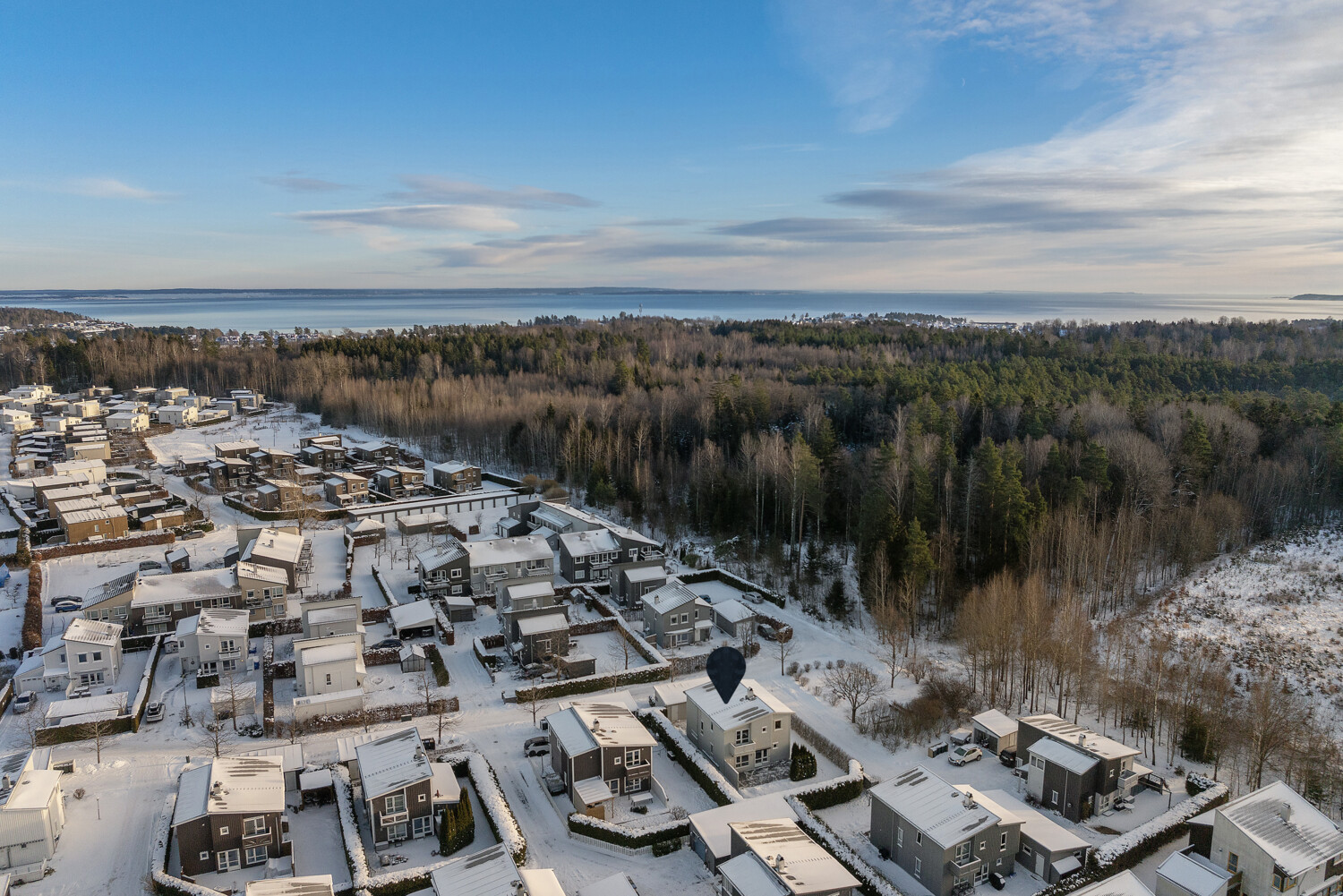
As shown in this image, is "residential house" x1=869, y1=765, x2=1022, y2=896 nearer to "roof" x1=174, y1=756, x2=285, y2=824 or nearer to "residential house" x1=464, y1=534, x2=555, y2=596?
"roof" x1=174, y1=756, x2=285, y2=824

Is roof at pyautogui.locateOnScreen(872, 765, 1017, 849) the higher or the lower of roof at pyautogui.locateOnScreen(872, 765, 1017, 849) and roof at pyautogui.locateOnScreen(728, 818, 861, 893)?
the higher

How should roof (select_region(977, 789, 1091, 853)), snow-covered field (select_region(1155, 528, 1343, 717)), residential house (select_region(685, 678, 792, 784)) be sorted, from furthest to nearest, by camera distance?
snow-covered field (select_region(1155, 528, 1343, 717)), residential house (select_region(685, 678, 792, 784)), roof (select_region(977, 789, 1091, 853))

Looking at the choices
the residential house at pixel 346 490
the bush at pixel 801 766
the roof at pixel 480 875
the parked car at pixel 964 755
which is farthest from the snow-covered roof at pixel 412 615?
the residential house at pixel 346 490

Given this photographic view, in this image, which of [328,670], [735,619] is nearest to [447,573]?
[328,670]

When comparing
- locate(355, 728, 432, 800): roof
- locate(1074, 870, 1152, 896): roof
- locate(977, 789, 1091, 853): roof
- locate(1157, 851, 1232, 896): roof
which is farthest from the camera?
locate(355, 728, 432, 800): roof

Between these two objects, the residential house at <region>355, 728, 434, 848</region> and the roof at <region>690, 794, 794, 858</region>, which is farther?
the residential house at <region>355, 728, 434, 848</region>

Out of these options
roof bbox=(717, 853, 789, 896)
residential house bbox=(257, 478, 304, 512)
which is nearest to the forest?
roof bbox=(717, 853, 789, 896)

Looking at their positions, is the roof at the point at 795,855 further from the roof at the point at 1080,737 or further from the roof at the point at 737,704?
the roof at the point at 1080,737

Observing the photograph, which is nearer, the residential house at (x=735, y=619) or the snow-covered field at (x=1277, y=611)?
the snow-covered field at (x=1277, y=611)
